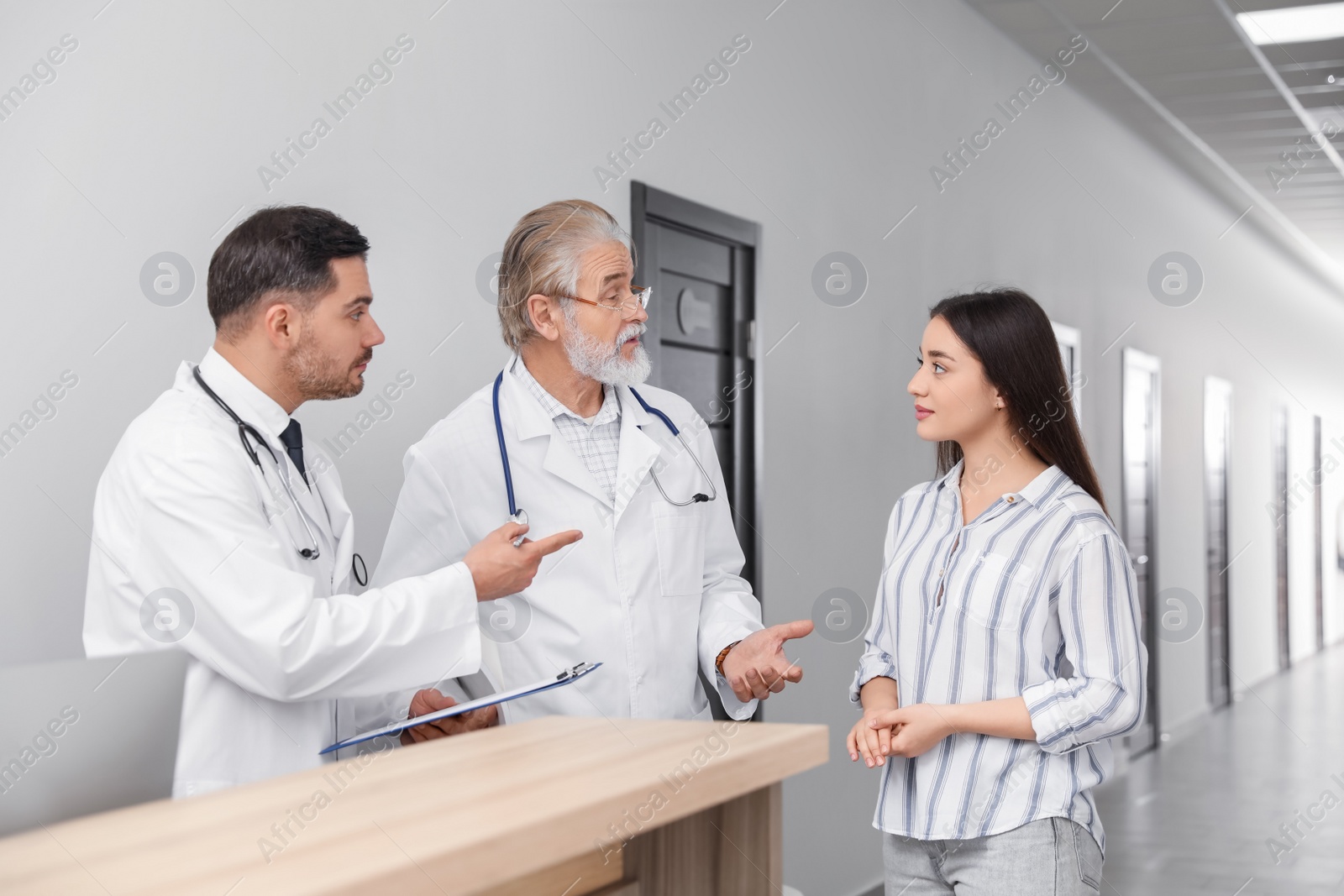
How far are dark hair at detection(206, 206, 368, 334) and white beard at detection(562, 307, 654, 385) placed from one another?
0.50 m

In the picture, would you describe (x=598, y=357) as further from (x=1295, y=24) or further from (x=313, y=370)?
(x=1295, y=24)

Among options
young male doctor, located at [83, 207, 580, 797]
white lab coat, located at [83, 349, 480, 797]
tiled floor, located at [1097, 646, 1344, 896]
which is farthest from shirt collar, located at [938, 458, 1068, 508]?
tiled floor, located at [1097, 646, 1344, 896]

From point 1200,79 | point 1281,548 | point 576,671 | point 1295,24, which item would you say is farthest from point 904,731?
point 1281,548

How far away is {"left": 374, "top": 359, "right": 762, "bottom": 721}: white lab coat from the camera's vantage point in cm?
216

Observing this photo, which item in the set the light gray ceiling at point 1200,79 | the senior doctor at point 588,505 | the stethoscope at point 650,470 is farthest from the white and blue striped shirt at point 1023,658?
the light gray ceiling at point 1200,79

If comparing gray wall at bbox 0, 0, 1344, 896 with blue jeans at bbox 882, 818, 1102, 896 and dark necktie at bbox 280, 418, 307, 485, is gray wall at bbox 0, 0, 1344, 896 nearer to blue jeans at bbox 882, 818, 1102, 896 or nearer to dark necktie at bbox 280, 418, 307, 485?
dark necktie at bbox 280, 418, 307, 485

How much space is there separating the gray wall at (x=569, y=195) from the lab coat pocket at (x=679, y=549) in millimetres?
634

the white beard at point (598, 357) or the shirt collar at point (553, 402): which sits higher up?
the white beard at point (598, 357)

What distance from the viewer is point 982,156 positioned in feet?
17.7

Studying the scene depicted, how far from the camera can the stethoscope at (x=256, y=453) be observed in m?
1.79

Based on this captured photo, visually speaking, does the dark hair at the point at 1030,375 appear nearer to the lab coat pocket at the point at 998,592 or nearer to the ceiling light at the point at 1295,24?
the lab coat pocket at the point at 998,592

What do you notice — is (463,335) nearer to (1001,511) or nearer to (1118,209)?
(1001,511)

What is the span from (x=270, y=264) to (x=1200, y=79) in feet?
17.6

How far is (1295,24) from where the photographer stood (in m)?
5.00
